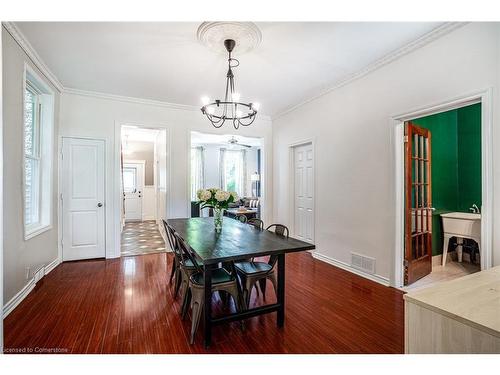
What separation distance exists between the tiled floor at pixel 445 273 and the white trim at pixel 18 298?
4.17 m

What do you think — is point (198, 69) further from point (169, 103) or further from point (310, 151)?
point (310, 151)

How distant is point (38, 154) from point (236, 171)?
674cm

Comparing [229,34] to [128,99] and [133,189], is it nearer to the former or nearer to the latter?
[128,99]

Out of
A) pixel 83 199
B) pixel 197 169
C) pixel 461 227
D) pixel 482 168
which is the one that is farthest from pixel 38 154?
pixel 461 227

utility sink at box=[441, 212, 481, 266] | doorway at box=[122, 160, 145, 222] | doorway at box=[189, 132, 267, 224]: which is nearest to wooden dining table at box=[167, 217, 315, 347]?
utility sink at box=[441, 212, 481, 266]

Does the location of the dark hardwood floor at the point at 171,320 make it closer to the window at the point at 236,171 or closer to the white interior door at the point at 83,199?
the white interior door at the point at 83,199

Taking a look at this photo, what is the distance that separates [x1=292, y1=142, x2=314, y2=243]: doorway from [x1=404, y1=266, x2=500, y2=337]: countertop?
122 inches

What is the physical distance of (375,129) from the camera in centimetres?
325

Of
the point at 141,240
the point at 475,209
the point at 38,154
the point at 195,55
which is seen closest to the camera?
the point at 195,55

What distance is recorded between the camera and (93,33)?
2.52 m

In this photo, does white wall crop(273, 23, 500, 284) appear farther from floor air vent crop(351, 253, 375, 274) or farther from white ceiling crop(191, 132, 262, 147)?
white ceiling crop(191, 132, 262, 147)

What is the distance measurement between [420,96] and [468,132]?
6.83 ft
